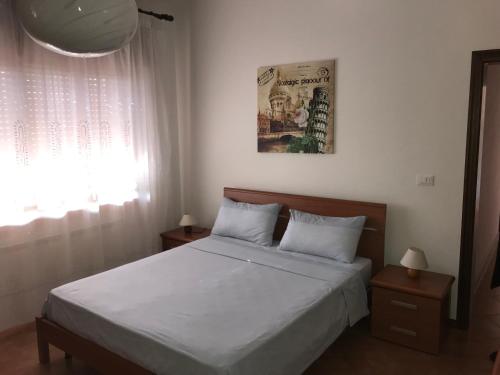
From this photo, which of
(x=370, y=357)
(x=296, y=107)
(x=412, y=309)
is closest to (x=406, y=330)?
(x=412, y=309)

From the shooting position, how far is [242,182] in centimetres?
405

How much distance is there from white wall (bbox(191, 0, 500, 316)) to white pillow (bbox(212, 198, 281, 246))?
278 millimetres

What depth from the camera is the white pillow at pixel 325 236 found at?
122 inches

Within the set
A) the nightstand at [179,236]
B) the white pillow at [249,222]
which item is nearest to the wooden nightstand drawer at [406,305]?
the white pillow at [249,222]

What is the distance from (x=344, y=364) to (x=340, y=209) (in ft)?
3.92

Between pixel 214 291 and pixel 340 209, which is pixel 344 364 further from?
pixel 340 209

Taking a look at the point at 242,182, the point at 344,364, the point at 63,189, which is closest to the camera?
the point at 344,364

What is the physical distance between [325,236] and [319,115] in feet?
3.31

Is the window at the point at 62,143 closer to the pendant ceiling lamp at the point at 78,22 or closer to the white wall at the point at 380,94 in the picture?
the white wall at the point at 380,94

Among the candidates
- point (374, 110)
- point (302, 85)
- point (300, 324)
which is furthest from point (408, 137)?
point (300, 324)

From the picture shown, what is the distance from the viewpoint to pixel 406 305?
279 centimetres

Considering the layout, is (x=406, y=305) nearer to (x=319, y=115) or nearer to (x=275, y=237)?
(x=275, y=237)

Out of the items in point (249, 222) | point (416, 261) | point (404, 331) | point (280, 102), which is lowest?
point (404, 331)

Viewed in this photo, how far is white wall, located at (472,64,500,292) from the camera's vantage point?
3385mm
